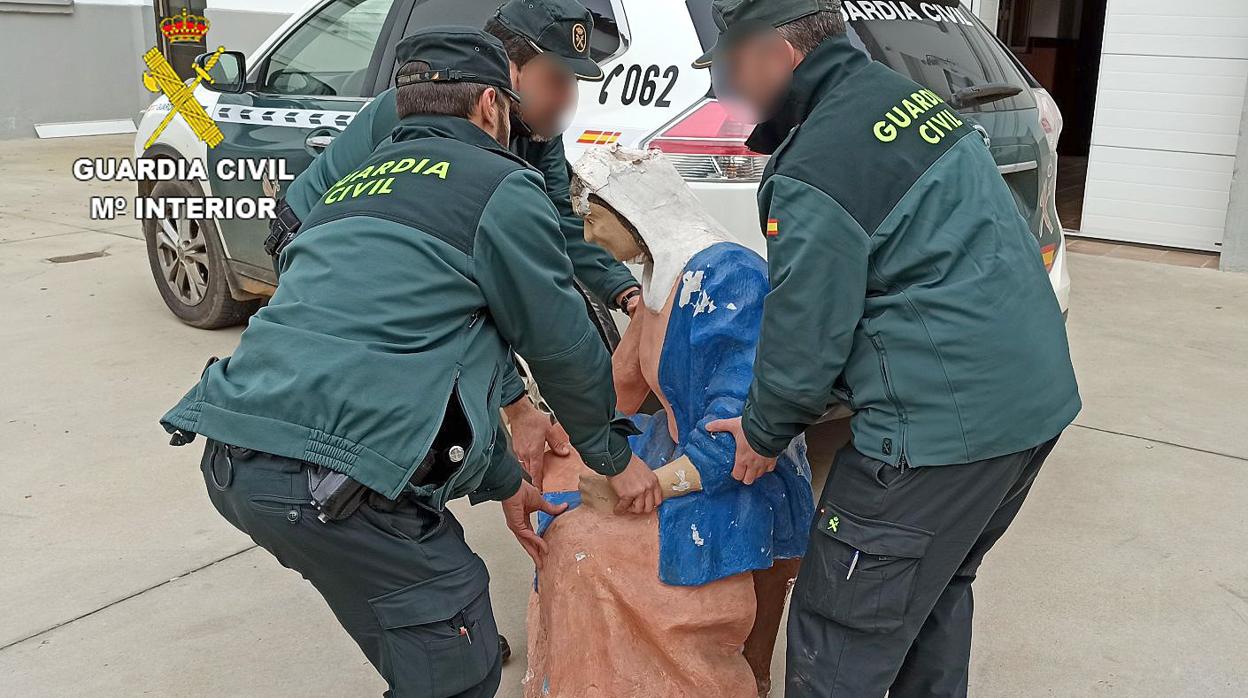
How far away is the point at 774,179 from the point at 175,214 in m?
4.64

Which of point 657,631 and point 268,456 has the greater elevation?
point 268,456

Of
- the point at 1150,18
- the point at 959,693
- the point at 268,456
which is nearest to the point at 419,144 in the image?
the point at 268,456

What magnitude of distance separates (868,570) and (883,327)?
46 cm

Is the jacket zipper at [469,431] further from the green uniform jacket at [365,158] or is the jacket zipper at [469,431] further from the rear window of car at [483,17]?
the rear window of car at [483,17]

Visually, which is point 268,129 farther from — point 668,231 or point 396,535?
point 396,535

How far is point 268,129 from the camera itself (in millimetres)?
5016

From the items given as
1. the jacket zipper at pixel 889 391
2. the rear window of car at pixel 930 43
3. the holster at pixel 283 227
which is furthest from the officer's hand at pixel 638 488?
the rear window of car at pixel 930 43

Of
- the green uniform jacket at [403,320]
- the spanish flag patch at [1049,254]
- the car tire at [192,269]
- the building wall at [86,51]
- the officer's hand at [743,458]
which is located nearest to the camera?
the green uniform jacket at [403,320]

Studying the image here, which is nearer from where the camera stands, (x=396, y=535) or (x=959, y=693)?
(x=396, y=535)

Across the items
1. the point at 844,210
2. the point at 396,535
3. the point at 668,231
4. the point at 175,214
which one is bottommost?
the point at 175,214

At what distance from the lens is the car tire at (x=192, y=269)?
5.75 meters

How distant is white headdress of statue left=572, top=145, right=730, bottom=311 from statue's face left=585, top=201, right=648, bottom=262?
2 cm

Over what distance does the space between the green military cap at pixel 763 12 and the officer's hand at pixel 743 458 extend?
0.79 metres

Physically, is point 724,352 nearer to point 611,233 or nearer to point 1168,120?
point 611,233
